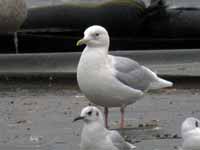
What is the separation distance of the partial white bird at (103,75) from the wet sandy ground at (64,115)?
35cm

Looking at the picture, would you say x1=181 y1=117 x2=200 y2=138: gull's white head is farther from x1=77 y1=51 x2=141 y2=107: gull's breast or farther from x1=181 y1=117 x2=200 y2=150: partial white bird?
x1=77 y1=51 x2=141 y2=107: gull's breast

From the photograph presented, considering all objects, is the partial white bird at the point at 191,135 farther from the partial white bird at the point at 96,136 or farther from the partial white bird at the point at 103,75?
the partial white bird at the point at 103,75

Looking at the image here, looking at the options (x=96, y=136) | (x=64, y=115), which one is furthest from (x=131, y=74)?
(x=96, y=136)

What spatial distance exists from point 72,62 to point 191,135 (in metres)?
6.77

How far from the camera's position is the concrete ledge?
42.4 feet

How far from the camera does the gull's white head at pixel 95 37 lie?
891 cm

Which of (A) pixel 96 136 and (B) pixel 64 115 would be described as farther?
(B) pixel 64 115

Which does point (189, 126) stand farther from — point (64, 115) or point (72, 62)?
point (72, 62)

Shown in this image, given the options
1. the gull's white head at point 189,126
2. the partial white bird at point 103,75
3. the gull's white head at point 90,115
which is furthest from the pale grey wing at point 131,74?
the gull's white head at point 189,126

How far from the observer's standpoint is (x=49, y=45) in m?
14.8

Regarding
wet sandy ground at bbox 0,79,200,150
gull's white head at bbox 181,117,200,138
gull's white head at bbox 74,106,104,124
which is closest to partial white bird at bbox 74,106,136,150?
gull's white head at bbox 74,106,104,124

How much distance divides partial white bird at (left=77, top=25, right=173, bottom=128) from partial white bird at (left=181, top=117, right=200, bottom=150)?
83.2 inches

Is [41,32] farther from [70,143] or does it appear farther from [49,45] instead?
[70,143]

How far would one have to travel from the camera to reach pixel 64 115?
396 inches
